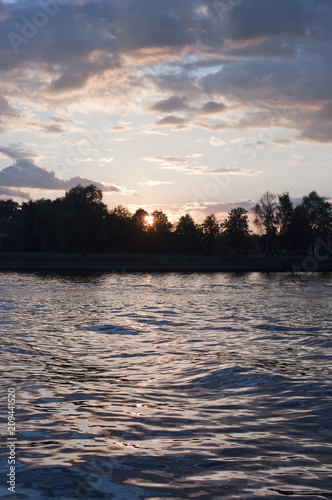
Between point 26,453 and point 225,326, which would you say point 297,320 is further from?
point 26,453

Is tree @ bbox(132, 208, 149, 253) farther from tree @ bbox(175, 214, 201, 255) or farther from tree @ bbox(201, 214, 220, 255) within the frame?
tree @ bbox(201, 214, 220, 255)

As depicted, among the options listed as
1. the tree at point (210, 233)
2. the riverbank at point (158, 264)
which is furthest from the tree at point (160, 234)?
the riverbank at point (158, 264)

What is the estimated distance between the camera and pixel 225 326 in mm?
24062

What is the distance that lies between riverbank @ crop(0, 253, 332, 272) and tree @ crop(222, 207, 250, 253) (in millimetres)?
19626

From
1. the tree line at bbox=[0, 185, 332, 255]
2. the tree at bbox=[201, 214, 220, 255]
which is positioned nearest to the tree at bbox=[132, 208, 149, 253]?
the tree line at bbox=[0, 185, 332, 255]

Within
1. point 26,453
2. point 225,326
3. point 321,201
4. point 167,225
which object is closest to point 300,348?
point 225,326

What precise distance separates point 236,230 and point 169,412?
5463 inches

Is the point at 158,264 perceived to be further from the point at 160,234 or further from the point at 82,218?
the point at 160,234

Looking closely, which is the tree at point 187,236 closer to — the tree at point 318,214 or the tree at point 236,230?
the tree at point 236,230

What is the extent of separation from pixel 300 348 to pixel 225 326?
6.46 metres

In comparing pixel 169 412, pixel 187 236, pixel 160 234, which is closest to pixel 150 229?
pixel 160 234

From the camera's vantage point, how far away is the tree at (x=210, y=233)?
6161 inches

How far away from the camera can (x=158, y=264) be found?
113m

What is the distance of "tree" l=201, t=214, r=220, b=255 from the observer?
156500mm
